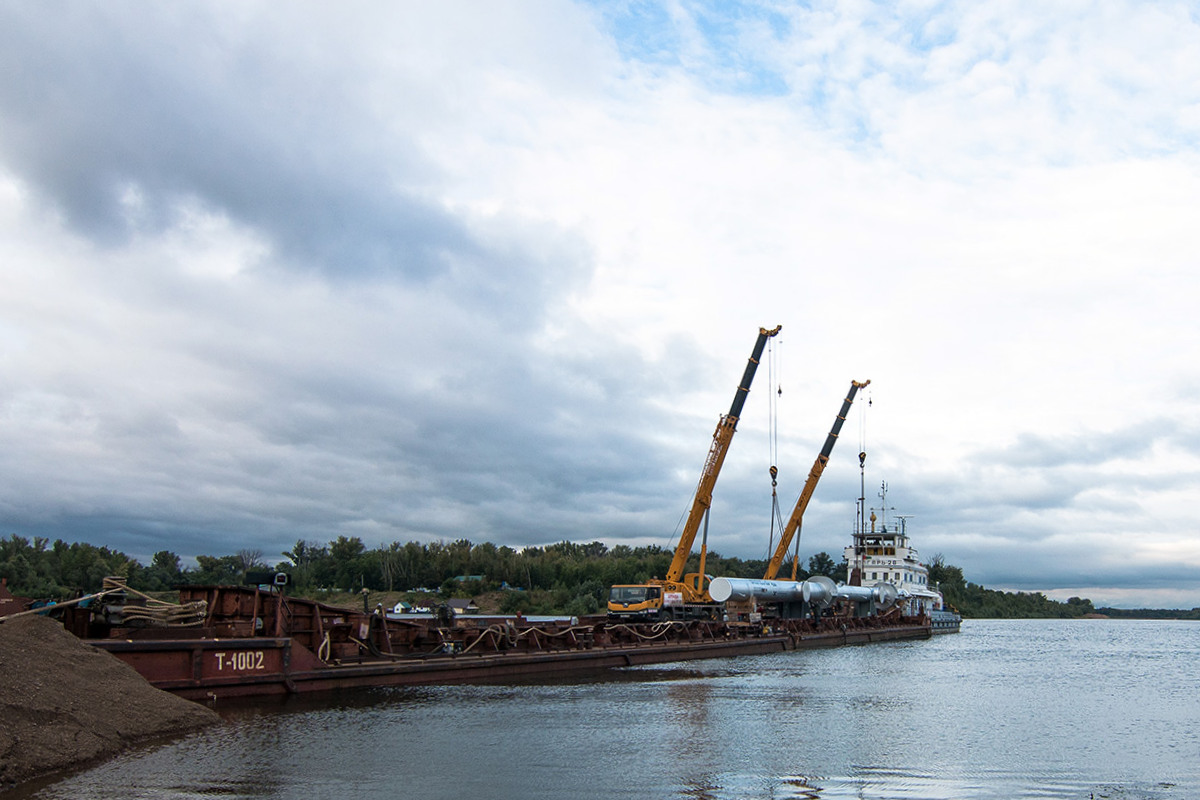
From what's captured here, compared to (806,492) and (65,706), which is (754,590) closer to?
(806,492)

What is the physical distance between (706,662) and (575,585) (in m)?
68.5

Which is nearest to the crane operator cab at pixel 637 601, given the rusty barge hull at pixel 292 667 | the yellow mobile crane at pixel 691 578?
the yellow mobile crane at pixel 691 578

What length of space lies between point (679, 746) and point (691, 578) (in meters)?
35.6

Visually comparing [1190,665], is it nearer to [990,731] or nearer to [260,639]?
[990,731]

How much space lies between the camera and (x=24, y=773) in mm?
14516

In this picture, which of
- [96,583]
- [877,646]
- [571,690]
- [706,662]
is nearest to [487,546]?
[96,583]

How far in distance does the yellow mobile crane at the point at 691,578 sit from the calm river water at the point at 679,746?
16227mm

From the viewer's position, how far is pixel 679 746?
19094mm

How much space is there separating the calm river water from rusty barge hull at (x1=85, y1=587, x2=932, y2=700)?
3.02 ft

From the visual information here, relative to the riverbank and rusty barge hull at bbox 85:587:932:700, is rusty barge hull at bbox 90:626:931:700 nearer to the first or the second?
rusty barge hull at bbox 85:587:932:700

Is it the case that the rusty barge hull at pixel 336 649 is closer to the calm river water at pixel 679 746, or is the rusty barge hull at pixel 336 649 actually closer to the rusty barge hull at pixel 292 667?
the rusty barge hull at pixel 292 667

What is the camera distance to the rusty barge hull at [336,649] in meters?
21.5

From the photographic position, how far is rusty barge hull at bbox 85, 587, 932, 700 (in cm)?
2148

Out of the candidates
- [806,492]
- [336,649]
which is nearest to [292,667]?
[336,649]
